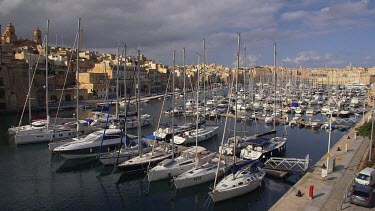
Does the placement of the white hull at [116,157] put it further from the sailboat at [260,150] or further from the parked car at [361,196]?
the parked car at [361,196]

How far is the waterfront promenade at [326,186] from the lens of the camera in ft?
42.2

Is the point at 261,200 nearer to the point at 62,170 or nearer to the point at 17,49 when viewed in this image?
the point at 62,170

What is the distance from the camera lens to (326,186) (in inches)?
593

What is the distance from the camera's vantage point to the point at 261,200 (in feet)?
53.5

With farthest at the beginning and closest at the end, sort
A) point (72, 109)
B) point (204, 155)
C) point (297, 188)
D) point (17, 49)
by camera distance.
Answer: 1. point (17, 49)
2. point (72, 109)
3. point (204, 155)
4. point (297, 188)

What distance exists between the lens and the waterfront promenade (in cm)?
1288

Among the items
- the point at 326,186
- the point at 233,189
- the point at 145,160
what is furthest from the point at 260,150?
the point at 145,160

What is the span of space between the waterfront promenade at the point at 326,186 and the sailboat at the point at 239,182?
7.52ft

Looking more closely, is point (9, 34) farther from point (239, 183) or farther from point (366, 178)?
point (366, 178)

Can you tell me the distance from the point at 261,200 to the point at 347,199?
4520 millimetres

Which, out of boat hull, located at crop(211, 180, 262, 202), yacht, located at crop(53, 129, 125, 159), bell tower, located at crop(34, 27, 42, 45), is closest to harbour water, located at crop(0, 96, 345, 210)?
boat hull, located at crop(211, 180, 262, 202)

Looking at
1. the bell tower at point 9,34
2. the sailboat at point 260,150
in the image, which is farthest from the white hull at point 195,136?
the bell tower at point 9,34

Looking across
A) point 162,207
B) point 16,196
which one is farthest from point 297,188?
point 16,196

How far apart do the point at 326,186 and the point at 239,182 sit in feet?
13.9
